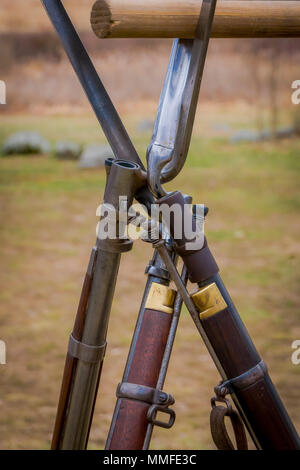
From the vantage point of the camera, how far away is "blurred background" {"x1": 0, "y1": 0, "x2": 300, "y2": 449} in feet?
6.78

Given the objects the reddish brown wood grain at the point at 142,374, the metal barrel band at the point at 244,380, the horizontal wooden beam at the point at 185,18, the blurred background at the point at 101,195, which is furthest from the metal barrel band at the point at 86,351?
the blurred background at the point at 101,195

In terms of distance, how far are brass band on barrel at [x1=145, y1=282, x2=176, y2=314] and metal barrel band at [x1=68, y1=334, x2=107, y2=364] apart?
3.7 inches

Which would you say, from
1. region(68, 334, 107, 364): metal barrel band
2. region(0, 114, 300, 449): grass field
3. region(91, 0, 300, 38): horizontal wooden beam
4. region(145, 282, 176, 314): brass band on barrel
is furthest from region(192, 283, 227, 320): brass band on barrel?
region(0, 114, 300, 449): grass field

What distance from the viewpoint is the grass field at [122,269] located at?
1956 mm

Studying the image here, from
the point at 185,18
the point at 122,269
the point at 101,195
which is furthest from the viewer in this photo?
the point at 101,195

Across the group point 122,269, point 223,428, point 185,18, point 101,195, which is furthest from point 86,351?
point 101,195

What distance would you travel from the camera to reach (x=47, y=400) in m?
1.96

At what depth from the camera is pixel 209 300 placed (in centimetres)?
81

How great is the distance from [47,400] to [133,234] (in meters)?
1.28

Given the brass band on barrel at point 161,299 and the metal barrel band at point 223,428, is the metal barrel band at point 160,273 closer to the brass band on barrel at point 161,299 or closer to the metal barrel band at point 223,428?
the brass band on barrel at point 161,299

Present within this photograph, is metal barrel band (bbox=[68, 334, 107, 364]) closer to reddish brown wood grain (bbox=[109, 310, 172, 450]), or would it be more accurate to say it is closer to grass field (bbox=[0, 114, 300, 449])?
reddish brown wood grain (bbox=[109, 310, 172, 450])

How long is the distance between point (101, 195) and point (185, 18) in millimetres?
3283

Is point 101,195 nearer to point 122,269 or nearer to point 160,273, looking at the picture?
point 122,269

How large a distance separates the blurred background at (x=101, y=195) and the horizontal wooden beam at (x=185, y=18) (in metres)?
1.24
